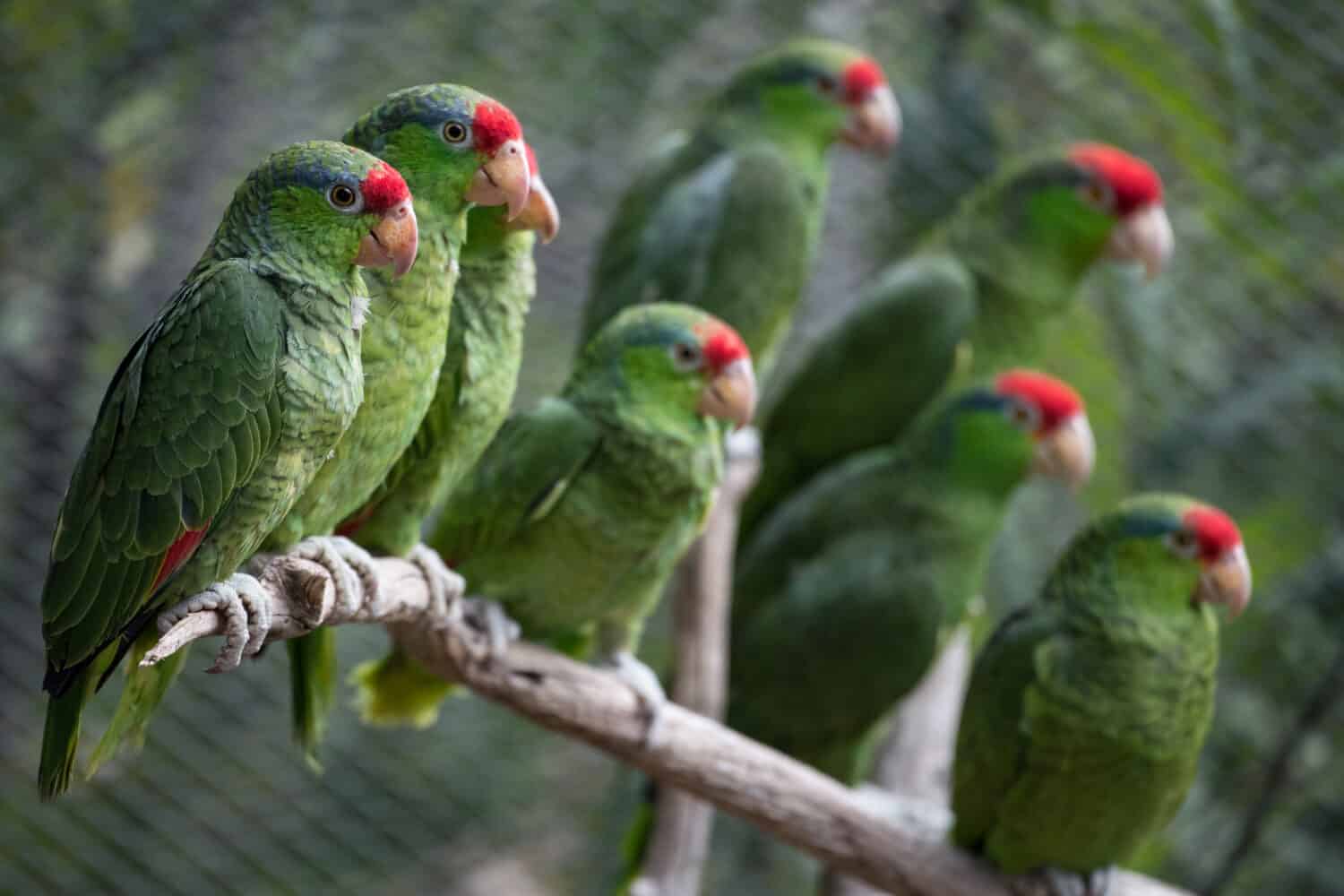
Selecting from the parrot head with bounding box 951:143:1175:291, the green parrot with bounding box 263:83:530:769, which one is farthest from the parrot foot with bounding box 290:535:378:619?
the parrot head with bounding box 951:143:1175:291

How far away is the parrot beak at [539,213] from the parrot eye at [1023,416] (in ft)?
3.40

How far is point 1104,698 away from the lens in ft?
5.18

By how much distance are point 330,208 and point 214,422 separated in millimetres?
191

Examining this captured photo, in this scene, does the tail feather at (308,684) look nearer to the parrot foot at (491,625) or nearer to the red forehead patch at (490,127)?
the parrot foot at (491,625)

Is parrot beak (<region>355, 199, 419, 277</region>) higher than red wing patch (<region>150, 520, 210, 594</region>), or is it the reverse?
parrot beak (<region>355, 199, 419, 277</region>)

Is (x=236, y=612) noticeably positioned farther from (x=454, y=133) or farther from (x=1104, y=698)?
(x=1104, y=698)

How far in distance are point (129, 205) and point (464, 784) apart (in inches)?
55.6

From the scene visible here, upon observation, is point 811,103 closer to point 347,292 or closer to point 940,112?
point 940,112

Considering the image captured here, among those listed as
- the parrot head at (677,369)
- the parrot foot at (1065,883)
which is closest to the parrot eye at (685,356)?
the parrot head at (677,369)

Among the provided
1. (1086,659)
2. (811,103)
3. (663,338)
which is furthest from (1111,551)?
(811,103)

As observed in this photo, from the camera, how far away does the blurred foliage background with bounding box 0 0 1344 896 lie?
8.35 ft

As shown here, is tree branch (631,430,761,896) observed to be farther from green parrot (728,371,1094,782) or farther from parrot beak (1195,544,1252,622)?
parrot beak (1195,544,1252,622)

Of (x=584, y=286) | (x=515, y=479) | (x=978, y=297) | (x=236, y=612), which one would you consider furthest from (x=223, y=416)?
(x=584, y=286)

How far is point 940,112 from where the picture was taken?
294 cm
